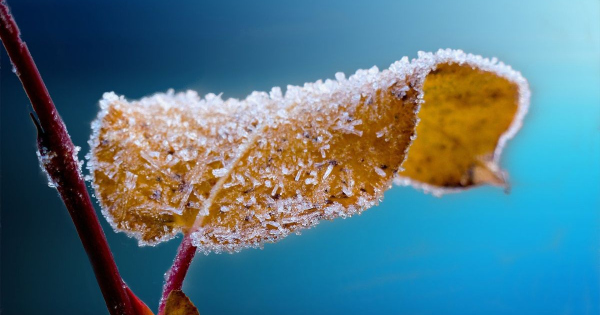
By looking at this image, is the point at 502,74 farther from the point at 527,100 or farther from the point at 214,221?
the point at 214,221

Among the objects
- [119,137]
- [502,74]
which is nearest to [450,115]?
[502,74]

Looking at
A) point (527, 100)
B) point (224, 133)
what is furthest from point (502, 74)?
point (224, 133)

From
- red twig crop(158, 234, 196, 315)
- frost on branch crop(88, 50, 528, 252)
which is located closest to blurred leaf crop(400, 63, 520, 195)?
frost on branch crop(88, 50, 528, 252)

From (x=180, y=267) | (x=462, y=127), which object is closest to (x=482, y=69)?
(x=462, y=127)

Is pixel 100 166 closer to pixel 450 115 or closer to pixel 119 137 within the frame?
pixel 119 137

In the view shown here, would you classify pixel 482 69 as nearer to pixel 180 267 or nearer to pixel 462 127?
pixel 462 127
